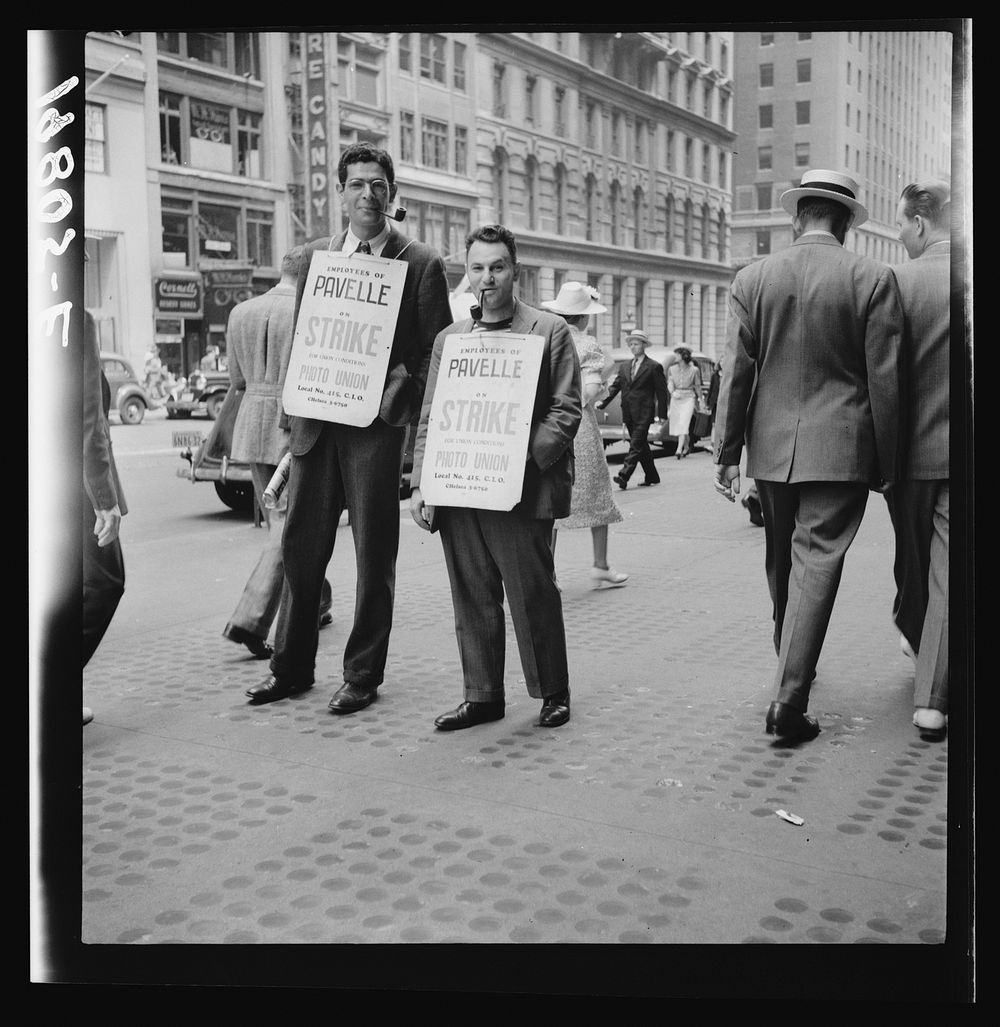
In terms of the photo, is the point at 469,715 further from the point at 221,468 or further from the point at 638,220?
the point at 221,468

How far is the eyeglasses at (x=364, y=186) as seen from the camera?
15.4 feet

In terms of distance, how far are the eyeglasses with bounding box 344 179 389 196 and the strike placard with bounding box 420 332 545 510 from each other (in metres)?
0.61

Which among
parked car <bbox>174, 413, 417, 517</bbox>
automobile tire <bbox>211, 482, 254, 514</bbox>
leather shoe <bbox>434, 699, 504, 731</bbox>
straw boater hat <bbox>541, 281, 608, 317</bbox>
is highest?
straw boater hat <bbox>541, 281, 608, 317</bbox>

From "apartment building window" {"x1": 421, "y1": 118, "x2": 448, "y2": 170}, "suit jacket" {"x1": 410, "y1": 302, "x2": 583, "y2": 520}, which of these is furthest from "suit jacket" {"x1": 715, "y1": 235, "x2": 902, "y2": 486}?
"apartment building window" {"x1": 421, "y1": 118, "x2": 448, "y2": 170}

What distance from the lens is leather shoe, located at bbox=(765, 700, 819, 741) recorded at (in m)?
4.44

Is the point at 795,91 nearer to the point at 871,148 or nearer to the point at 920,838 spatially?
the point at 871,148

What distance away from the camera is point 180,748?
442 cm

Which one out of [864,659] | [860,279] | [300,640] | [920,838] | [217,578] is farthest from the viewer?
[217,578]

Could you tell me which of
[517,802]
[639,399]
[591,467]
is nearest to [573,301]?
[591,467]

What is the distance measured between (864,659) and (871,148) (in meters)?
2.40

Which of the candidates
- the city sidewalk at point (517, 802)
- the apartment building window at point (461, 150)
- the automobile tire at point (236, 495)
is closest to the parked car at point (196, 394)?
the automobile tire at point (236, 495)

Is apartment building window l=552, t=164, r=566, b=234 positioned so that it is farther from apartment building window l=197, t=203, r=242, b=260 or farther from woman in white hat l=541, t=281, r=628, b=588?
apartment building window l=197, t=203, r=242, b=260

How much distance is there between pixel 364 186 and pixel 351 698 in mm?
1891

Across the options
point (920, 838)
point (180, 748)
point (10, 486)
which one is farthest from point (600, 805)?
point (10, 486)
